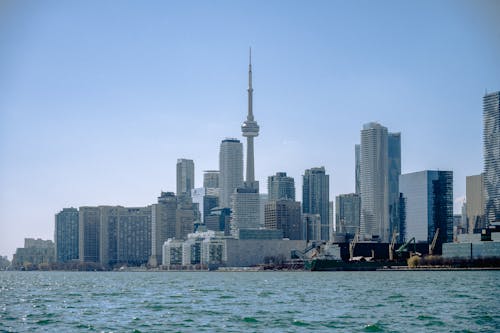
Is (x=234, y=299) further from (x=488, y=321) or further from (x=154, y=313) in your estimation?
(x=488, y=321)

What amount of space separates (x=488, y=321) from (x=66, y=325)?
3362cm

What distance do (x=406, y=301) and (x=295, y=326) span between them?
30306 mm

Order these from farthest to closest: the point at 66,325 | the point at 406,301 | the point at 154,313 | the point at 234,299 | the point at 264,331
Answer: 1. the point at 234,299
2. the point at 406,301
3. the point at 154,313
4. the point at 66,325
5. the point at 264,331

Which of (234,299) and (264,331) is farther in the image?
(234,299)

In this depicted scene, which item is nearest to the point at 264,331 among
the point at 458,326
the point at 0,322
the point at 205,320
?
the point at 205,320

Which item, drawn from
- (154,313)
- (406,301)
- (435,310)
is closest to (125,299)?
(154,313)

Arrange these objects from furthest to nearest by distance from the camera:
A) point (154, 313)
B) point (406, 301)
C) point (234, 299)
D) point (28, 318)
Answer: point (234, 299)
point (406, 301)
point (154, 313)
point (28, 318)

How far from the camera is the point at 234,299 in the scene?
105750mm

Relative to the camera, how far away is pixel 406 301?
97500mm

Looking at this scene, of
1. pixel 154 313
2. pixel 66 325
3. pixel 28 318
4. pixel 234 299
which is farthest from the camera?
pixel 234 299

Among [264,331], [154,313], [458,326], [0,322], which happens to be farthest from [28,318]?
[458,326]

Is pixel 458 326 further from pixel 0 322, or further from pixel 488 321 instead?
pixel 0 322

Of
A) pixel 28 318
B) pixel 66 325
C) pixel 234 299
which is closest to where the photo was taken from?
pixel 66 325

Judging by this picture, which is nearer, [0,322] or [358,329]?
[358,329]
